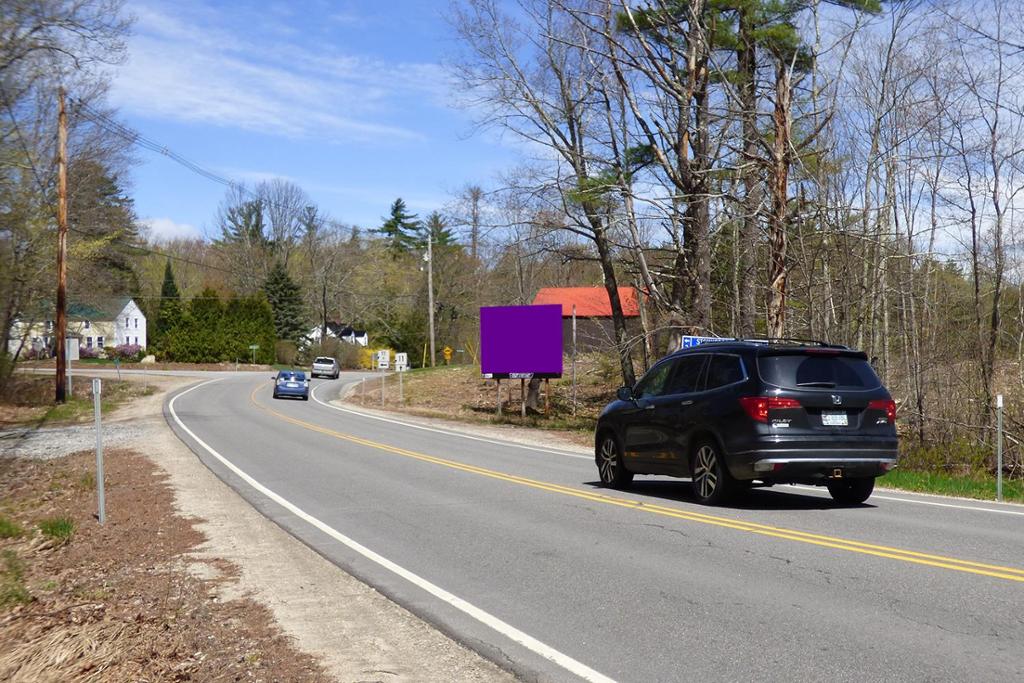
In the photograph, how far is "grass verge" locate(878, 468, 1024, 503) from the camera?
14116 mm

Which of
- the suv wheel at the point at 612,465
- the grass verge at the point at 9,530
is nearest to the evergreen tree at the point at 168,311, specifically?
the grass verge at the point at 9,530

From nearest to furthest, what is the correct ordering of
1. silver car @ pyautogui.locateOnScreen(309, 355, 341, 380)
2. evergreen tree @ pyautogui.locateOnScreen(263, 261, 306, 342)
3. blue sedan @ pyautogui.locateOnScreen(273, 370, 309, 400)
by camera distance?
blue sedan @ pyautogui.locateOnScreen(273, 370, 309, 400)
silver car @ pyautogui.locateOnScreen(309, 355, 341, 380)
evergreen tree @ pyautogui.locateOnScreen(263, 261, 306, 342)

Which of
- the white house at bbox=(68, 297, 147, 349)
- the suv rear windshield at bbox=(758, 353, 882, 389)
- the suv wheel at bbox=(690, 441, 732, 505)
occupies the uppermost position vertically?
the white house at bbox=(68, 297, 147, 349)

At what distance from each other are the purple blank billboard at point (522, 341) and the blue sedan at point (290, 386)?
15654 millimetres

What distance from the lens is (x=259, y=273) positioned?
104812 mm

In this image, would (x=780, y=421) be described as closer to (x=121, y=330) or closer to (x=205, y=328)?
(x=205, y=328)

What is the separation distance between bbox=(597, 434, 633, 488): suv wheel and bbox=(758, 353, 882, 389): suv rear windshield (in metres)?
3.17

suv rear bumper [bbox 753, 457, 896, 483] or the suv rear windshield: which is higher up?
the suv rear windshield

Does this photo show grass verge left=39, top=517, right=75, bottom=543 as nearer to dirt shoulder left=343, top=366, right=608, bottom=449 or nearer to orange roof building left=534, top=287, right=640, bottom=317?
dirt shoulder left=343, top=366, right=608, bottom=449

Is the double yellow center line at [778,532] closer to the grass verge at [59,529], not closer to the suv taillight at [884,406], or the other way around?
the suv taillight at [884,406]

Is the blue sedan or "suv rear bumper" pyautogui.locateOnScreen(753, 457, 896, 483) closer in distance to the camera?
"suv rear bumper" pyautogui.locateOnScreen(753, 457, 896, 483)

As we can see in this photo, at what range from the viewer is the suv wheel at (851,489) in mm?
12039

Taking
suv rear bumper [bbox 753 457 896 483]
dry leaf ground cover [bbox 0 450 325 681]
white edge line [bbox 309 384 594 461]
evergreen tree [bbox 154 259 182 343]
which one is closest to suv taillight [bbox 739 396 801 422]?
suv rear bumper [bbox 753 457 896 483]

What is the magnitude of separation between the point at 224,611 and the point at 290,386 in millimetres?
43648
